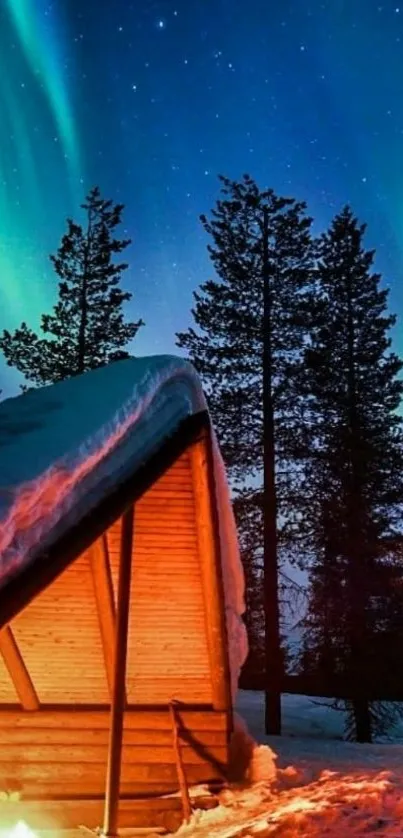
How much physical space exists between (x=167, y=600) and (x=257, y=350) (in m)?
11.5

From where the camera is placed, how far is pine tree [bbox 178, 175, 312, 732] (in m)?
17.4

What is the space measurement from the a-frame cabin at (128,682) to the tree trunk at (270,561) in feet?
26.1

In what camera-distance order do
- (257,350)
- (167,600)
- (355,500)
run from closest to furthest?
1. (167,600)
2. (355,500)
3. (257,350)

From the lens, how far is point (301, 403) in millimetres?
18062

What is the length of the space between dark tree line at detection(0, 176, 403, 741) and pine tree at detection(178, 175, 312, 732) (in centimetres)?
3

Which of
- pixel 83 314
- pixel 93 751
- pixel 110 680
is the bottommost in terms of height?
pixel 93 751

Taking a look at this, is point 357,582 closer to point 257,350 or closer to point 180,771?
point 257,350

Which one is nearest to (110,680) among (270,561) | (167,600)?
(167,600)

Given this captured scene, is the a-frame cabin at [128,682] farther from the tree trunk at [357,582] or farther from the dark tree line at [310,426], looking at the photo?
the tree trunk at [357,582]

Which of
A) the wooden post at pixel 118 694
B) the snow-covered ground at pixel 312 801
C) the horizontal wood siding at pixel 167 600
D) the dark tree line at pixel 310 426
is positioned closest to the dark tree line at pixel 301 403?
the dark tree line at pixel 310 426

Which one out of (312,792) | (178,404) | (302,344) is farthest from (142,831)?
(302,344)

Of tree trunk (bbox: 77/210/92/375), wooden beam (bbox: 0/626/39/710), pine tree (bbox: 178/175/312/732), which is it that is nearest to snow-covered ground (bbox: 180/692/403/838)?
wooden beam (bbox: 0/626/39/710)

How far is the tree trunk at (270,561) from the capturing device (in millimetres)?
16047

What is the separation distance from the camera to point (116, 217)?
2253 centimetres
